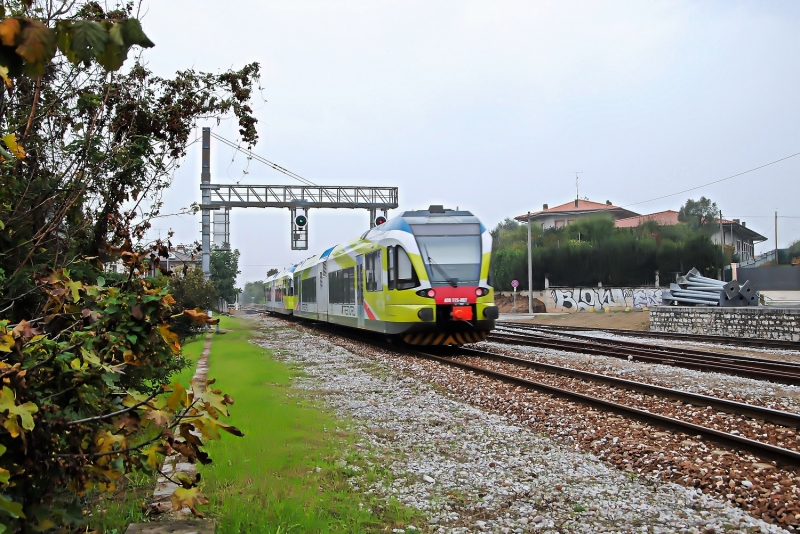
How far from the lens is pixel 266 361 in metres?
15.5

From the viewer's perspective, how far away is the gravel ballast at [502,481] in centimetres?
456

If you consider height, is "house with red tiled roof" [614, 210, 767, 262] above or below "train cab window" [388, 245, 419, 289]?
above

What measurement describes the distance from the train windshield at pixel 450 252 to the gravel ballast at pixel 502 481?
5964 mm

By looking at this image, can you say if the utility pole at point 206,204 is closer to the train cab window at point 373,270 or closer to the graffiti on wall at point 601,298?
the train cab window at point 373,270

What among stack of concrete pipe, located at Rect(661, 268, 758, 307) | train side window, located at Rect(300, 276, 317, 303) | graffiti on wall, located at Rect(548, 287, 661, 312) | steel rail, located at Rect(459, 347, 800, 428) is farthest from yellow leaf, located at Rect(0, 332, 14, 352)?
graffiti on wall, located at Rect(548, 287, 661, 312)

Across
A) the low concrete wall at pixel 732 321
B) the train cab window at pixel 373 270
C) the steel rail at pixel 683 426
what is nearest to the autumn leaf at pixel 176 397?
the steel rail at pixel 683 426

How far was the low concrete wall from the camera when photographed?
21.9 m

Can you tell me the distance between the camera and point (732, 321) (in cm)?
2411

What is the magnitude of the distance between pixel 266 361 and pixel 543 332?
13.7 metres

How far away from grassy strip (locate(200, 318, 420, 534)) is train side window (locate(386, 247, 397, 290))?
693 cm

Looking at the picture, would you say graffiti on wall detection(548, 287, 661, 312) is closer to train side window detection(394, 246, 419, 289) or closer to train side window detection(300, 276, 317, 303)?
train side window detection(300, 276, 317, 303)

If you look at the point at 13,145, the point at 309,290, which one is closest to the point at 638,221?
the point at 309,290

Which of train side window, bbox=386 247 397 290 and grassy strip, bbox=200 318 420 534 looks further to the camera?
train side window, bbox=386 247 397 290

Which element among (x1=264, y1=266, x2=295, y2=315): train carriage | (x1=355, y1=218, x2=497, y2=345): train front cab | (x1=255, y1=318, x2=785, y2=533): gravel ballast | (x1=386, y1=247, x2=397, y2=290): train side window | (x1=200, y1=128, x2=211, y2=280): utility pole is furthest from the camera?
(x1=264, y1=266, x2=295, y2=315): train carriage
